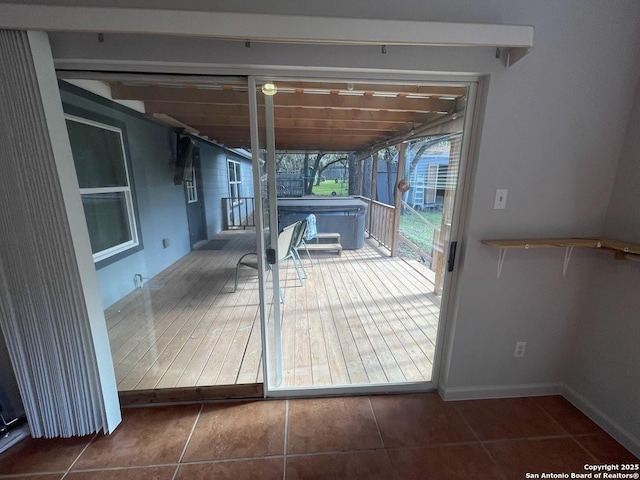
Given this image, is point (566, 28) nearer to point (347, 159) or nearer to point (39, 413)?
point (39, 413)

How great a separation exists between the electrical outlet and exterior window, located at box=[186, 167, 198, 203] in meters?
3.52

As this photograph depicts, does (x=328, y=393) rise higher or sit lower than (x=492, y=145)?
lower

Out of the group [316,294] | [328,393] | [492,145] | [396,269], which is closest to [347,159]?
[396,269]

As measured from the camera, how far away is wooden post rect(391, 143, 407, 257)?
3300 millimetres

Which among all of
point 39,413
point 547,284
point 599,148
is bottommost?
point 39,413

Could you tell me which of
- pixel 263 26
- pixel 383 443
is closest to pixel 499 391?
pixel 383 443

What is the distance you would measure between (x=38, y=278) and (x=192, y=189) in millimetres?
2363

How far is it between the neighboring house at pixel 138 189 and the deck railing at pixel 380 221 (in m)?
2.76

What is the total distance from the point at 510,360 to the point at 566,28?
1.76 m

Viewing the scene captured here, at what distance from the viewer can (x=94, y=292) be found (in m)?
1.33

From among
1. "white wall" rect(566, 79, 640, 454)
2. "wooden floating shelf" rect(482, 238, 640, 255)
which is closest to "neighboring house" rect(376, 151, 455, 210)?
"wooden floating shelf" rect(482, 238, 640, 255)

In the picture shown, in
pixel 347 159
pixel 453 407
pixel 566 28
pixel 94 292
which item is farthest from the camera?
pixel 347 159

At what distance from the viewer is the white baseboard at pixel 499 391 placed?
65.8 inches

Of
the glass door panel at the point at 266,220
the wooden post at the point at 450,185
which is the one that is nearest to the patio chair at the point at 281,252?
the glass door panel at the point at 266,220
